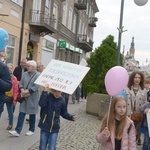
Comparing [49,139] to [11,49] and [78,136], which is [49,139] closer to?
[78,136]

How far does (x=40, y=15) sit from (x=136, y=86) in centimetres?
1404

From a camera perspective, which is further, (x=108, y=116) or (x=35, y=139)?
(x=35, y=139)

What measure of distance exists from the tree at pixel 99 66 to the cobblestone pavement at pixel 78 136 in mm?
2027

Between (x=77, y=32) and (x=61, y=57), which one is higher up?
(x=77, y=32)

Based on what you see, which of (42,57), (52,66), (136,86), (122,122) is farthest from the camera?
(42,57)

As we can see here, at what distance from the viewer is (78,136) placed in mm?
7535

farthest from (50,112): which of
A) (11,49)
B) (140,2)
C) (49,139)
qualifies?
(11,49)

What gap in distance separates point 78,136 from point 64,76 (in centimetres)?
323

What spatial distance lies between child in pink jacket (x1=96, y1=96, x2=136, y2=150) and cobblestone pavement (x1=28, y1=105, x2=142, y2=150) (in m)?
2.70

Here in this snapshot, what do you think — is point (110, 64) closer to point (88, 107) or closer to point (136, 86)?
point (88, 107)

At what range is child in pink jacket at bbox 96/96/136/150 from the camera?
3.69 meters

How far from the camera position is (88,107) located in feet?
39.7

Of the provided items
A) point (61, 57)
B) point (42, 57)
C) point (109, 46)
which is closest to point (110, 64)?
point (109, 46)

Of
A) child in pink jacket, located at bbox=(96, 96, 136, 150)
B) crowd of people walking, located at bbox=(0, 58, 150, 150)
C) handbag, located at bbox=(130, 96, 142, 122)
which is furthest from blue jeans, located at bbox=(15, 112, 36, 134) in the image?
child in pink jacket, located at bbox=(96, 96, 136, 150)
